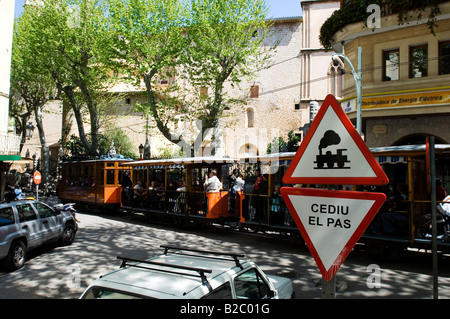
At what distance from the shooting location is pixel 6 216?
898 cm

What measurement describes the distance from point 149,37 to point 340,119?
71.0ft

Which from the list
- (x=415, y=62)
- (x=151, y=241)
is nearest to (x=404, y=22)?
(x=415, y=62)

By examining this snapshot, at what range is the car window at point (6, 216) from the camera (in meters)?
8.84

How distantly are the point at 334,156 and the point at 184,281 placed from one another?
1922 millimetres

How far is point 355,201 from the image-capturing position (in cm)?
258

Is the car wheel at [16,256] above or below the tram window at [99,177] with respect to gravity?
below

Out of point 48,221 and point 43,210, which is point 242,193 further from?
point 43,210

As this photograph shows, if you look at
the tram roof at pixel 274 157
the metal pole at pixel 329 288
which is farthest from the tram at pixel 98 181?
the metal pole at pixel 329 288

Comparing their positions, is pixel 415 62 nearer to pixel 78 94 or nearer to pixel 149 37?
pixel 149 37

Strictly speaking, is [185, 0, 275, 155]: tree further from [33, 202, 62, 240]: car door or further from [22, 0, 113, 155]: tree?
[33, 202, 62, 240]: car door

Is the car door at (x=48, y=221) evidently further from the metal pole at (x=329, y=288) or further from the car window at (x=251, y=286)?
the metal pole at (x=329, y=288)

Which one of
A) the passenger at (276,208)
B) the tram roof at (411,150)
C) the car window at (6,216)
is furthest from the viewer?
the passenger at (276,208)

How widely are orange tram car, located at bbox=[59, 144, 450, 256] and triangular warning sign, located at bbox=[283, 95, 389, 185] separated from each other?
1.44m

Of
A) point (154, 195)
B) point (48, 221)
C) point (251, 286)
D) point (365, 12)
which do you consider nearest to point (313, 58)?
point (365, 12)
